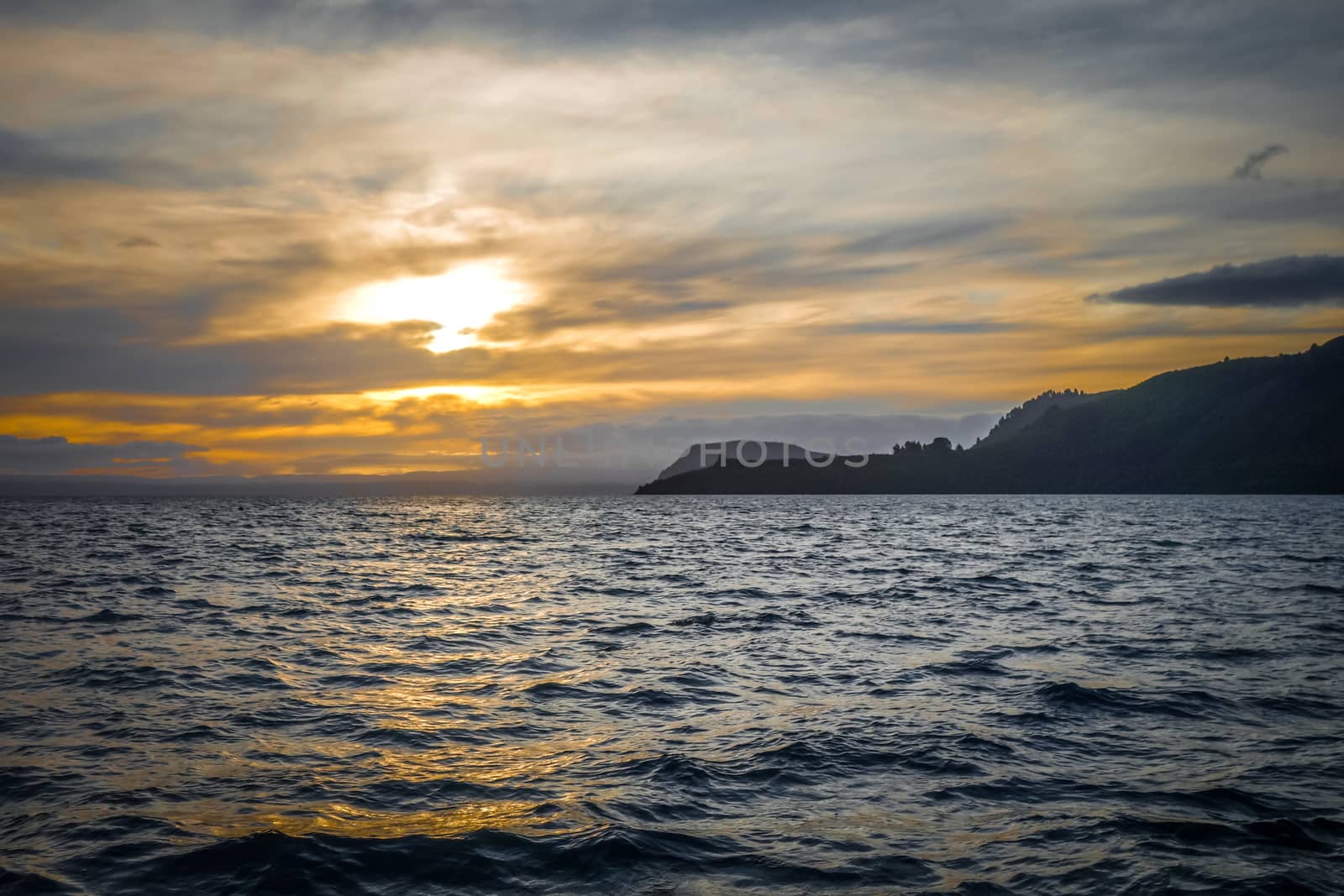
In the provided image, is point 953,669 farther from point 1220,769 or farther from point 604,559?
point 604,559

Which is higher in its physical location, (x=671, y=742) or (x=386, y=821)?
(x=386, y=821)

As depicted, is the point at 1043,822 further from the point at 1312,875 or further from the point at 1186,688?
the point at 1186,688

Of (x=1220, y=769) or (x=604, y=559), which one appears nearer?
(x=1220, y=769)

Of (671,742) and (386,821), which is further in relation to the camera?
(671,742)

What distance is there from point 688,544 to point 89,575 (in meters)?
45.8

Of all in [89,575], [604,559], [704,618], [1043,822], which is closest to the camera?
[1043,822]

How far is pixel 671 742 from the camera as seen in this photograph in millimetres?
15844

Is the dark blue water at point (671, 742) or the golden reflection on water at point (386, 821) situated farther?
the golden reflection on water at point (386, 821)

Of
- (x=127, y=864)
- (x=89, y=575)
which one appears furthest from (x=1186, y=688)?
(x=89, y=575)

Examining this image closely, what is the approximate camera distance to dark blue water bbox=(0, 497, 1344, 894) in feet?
35.1

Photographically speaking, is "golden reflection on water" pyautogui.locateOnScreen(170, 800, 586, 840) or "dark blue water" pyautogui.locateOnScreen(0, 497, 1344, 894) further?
"golden reflection on water" pyautogui.locateOnScreen(170, 800, 586, 840)

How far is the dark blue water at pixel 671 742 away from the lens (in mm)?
10688

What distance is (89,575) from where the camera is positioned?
44656 mm

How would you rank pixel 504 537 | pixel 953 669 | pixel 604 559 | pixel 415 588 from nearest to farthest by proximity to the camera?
1. pixel 953 669
2. pixel 415 588
3. pixel 604 559
4. pixel 504 537
